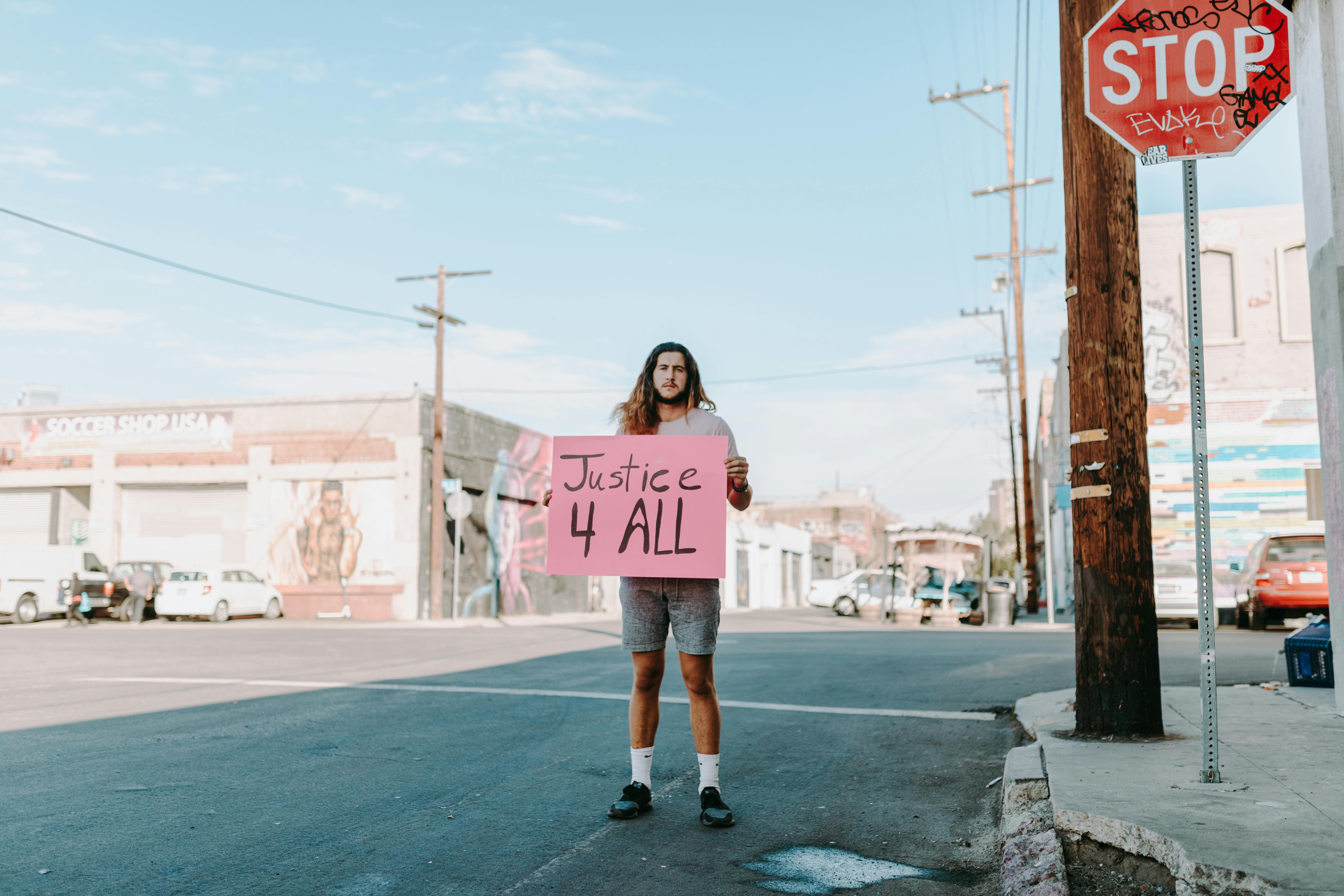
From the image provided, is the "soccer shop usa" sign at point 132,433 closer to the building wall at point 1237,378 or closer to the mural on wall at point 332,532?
the mural on wall at point 332,532

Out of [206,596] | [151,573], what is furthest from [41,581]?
[206,596]

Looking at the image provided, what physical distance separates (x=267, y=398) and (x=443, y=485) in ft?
19.2

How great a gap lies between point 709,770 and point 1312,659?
17.2 ft

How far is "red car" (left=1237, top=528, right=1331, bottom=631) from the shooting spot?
52.0 feet

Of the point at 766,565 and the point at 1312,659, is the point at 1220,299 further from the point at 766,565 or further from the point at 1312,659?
the point at 766,565

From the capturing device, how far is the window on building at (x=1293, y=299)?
2262 centimetres

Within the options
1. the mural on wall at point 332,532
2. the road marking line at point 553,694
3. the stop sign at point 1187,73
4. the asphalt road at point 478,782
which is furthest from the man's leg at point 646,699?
the mural on wall at point 332,532

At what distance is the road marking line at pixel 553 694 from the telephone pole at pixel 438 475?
16.4m

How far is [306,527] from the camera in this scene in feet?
92.1

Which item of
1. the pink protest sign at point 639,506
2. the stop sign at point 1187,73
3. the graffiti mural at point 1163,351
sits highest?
the graffiti mural at point 1163,351

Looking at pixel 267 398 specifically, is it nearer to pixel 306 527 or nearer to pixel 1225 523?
pixel 306 527

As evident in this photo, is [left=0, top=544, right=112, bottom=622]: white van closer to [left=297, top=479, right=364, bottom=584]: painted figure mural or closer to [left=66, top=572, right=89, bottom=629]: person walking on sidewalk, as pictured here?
[left=66, top=572, right=89, bottom=629]: person walking on sidewalk

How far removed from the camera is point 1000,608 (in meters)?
22.3

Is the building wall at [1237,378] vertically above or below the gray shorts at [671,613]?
above
